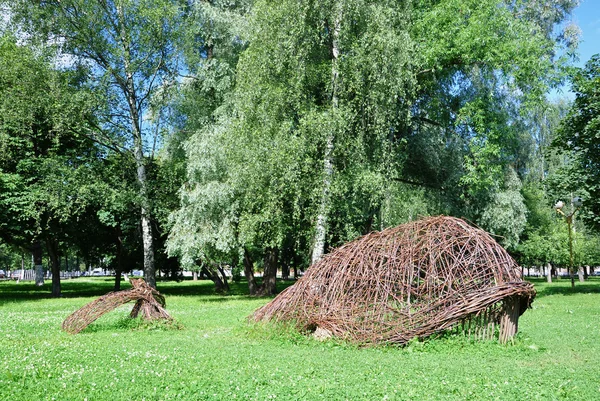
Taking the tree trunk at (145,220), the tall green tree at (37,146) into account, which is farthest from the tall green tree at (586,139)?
the tall green tree at (37,146)

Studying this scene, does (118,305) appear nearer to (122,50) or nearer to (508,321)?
(508,321)

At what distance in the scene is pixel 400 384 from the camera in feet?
24.2

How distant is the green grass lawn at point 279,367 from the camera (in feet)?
22.9

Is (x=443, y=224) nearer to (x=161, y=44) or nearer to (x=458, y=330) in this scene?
(x=458, y=330)

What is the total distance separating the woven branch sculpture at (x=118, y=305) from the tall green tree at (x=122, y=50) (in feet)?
44.2

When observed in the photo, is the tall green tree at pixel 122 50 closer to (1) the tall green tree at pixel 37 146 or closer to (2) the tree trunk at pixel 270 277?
(1) the tall green tree at pixel 37 146

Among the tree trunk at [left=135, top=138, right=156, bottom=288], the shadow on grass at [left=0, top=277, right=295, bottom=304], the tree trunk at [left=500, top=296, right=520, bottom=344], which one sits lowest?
the shadow on grass at [left=0, top=277, right=295, bottom=304]

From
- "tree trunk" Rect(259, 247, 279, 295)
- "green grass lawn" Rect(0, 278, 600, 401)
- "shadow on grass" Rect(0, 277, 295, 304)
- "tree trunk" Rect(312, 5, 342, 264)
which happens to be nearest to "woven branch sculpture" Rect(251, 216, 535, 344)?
"green grass lawn" Rect(0, 278, 600, 401)

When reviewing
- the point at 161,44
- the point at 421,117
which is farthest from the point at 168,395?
the point at 161,44

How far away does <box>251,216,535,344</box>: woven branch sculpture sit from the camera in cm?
1016

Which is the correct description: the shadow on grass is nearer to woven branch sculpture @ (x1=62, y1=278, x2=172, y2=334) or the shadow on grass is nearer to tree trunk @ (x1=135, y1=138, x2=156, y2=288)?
tree trunk @ (x1=135, y1=138, x2=156, y2=288)

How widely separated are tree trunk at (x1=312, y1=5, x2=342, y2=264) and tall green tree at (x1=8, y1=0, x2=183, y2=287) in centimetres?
1117

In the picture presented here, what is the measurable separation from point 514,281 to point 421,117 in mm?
15816

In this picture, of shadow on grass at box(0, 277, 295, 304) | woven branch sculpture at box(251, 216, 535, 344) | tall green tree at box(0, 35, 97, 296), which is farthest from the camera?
shadow on grass at box(0, 277, 295, 304)
